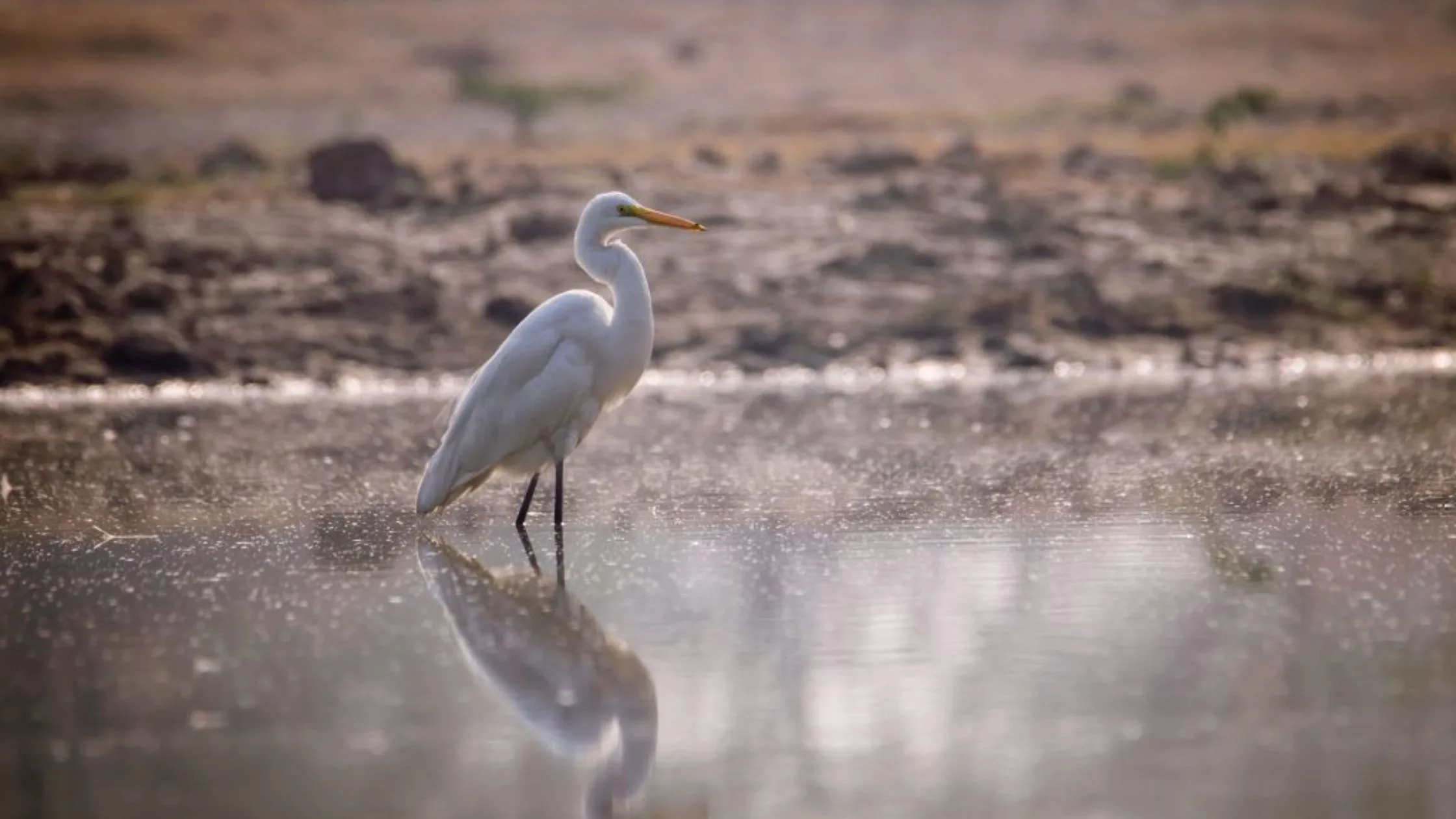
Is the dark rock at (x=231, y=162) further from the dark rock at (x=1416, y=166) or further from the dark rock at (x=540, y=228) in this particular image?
the dark rock at (x=1416, y=166)

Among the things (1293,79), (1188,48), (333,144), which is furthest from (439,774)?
(1188,48)

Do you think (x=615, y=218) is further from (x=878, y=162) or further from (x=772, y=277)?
(x=878, y=162)

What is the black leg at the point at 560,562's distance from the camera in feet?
24.4

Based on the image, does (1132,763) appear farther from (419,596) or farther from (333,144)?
(333,144)

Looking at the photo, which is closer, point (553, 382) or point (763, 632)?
point (763, 632)

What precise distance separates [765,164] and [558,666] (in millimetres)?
15715

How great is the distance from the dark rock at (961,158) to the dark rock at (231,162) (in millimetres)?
7383

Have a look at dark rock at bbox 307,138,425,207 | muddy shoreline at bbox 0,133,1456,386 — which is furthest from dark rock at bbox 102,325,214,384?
dark rock at bbox 307,138,425,207

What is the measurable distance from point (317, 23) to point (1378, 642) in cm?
4376

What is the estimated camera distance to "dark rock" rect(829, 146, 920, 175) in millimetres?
20438

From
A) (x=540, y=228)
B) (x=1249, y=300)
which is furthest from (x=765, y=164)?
(x=1249, y=300)

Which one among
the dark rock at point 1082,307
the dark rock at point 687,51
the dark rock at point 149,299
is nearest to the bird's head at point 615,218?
the dark rock at point 1082,307

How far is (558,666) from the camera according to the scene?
614 centimetres

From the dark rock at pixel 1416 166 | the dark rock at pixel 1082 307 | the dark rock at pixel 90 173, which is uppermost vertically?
the dark rock at pixel 1416 166
